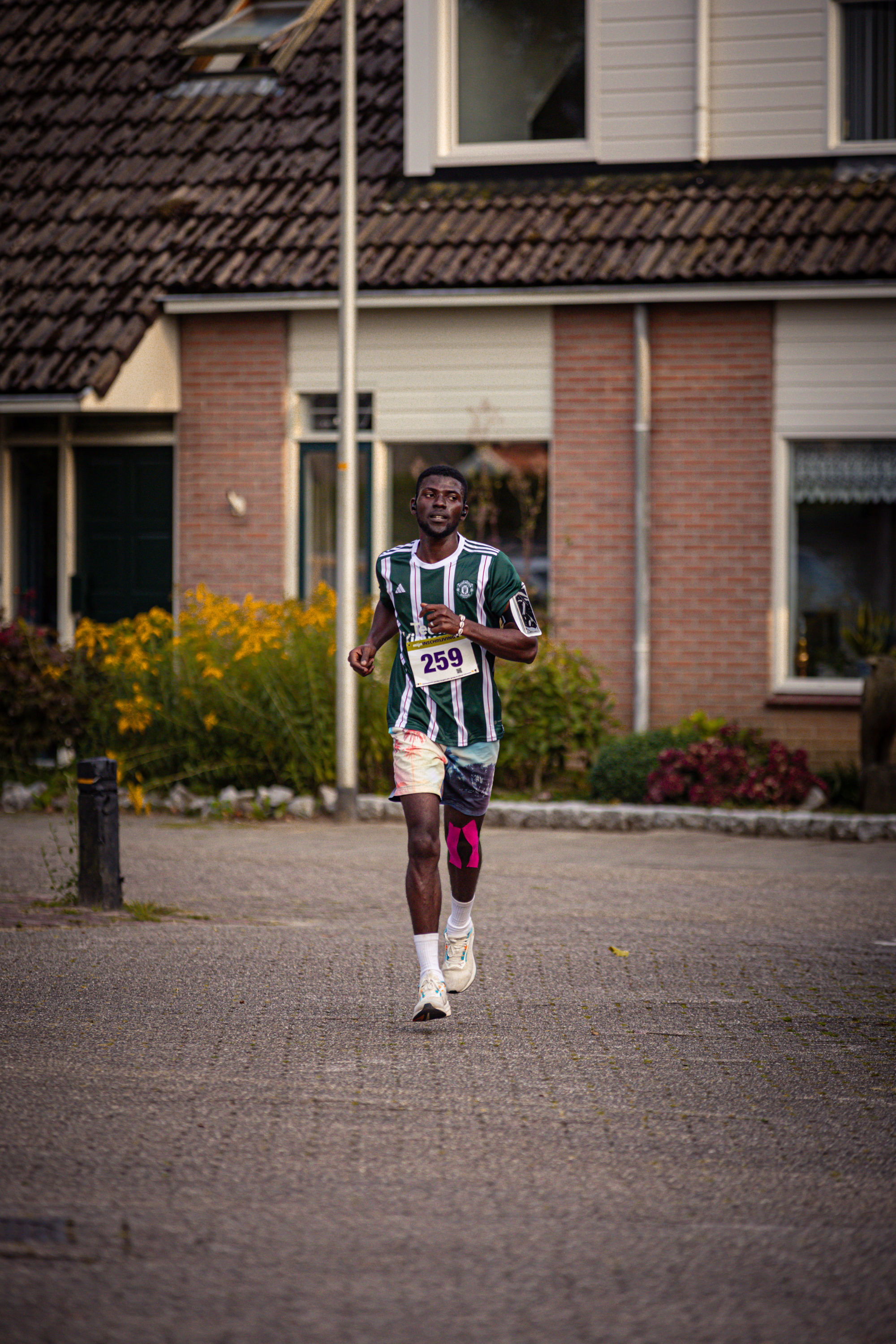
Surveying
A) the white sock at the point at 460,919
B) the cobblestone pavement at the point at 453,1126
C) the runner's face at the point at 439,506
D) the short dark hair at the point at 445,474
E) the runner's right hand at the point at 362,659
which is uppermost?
the short dark hair at the point at 445,474

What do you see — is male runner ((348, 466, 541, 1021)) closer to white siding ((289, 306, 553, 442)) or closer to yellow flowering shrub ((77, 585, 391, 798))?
yellow flowering shrub ((77, 585, 391, 798))

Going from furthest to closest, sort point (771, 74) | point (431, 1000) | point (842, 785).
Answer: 1. point (771, 74)
2. point (842, 785)
3. point (431, 1000)

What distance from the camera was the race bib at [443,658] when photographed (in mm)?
6496

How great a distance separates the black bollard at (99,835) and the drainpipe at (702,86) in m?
8.15

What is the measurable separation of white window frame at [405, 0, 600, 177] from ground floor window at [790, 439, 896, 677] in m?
3.50

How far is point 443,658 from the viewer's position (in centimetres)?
650

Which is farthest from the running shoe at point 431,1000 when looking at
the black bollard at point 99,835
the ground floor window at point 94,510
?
the ground floor window at point 94,510

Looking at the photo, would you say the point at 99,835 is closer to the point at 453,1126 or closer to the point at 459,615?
the point at 459,615

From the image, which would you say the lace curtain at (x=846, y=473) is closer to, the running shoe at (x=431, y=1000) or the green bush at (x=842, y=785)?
the green bush at (x=842, y=785)

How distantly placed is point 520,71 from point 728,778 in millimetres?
6574

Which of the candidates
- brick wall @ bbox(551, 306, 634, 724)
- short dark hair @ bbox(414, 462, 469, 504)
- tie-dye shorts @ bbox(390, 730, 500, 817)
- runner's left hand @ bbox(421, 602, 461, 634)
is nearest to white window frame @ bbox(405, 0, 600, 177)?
brick wall @ bbox(551, 306, 634, 724)

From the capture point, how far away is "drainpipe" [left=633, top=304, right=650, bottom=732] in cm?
1393

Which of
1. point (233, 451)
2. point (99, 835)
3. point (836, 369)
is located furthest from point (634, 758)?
point (99, 835)

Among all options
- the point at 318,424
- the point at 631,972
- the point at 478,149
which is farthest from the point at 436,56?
the point at 631,972
